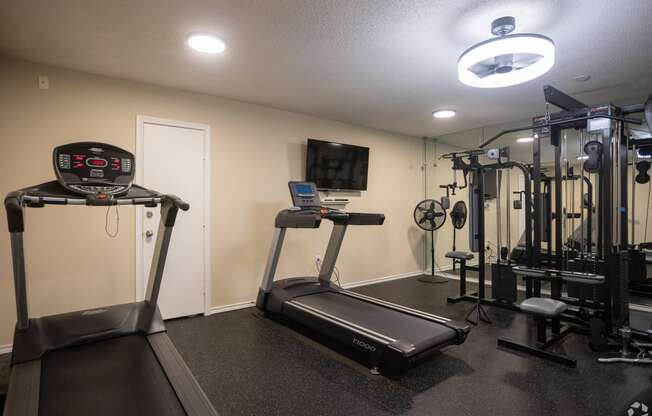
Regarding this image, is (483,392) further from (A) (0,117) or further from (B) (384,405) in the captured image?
(A) (0,117)

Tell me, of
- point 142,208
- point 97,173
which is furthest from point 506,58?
point 142,208

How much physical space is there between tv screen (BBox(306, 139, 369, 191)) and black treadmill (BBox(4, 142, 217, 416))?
238 cm

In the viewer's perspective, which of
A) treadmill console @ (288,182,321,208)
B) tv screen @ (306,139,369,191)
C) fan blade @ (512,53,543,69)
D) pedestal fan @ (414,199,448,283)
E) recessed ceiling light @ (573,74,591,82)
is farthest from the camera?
pedestal fan @ (414,199,448,283)

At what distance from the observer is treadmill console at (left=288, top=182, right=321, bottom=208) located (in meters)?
3.72

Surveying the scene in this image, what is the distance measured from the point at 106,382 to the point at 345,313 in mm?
1864

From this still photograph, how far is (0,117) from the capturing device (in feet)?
8.98

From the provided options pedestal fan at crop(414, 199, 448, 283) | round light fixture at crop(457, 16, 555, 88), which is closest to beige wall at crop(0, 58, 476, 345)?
pedestal fan at crop(414, 199, 448, 283)

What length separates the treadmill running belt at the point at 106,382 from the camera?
5.48 ft

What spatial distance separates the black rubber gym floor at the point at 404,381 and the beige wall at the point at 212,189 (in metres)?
0.95

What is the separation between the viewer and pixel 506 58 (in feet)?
8.06

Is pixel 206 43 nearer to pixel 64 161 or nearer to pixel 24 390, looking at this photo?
pixel 64 161

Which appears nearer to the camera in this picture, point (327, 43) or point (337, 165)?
point (327, 43)

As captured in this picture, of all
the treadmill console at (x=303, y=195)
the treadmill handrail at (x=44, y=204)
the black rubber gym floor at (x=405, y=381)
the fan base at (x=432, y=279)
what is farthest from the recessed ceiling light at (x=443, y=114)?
the treadmill handrail at (x=44, y=204)

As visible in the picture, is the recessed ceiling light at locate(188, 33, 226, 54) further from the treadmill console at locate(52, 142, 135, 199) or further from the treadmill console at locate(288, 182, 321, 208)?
the treadmill console at locate(288, 182, 321, 208)
